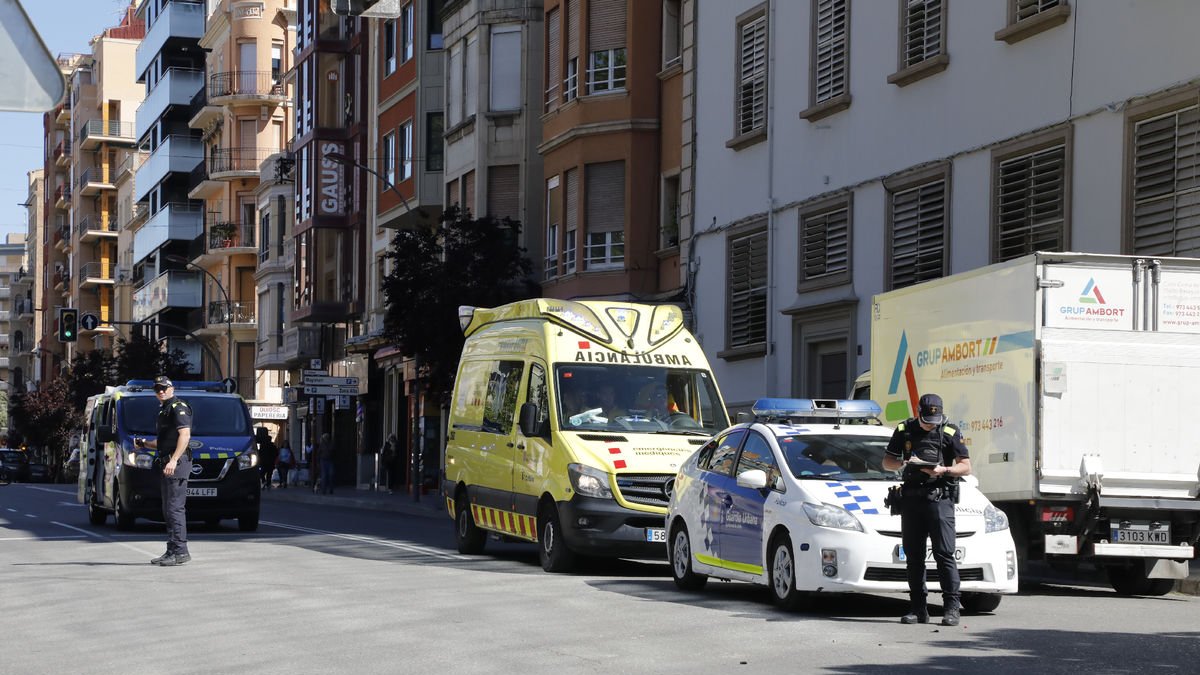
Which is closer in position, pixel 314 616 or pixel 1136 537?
pixel 314 616

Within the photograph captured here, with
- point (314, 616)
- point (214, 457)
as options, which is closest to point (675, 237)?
point (214, 457)

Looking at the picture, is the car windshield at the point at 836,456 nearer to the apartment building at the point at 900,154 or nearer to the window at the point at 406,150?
the apartment building at the point at 900,154

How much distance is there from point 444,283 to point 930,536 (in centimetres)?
2618

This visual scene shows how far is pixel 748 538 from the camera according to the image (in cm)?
1514

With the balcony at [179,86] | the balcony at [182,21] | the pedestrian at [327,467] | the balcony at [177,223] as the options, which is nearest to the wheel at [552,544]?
the pedestrian at [327,467]

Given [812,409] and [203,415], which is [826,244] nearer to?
[203,415]

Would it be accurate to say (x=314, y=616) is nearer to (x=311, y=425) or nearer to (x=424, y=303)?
(x=424, y=303)

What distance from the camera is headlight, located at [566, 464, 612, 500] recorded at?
18.0 meters

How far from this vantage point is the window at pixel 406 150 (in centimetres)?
5084

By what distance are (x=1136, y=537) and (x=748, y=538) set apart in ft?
12.2

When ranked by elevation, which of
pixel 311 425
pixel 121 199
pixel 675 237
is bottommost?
pixel 311 425

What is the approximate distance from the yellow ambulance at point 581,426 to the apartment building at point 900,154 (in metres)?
5.61

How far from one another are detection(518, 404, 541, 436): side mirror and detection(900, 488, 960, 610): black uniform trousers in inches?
237

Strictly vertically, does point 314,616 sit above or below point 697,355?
below
